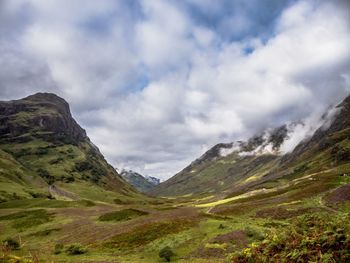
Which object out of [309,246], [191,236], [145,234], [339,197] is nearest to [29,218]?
[145,234]

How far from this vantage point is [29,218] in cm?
7894

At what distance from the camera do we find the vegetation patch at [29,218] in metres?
72.2

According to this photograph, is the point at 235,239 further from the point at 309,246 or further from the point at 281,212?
the point at 281,212

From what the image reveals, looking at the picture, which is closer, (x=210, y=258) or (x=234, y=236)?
(x=210, y=258)

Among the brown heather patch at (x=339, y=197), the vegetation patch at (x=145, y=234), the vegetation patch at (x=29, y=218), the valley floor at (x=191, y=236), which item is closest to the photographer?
the valley floor at (x=191, y=236)

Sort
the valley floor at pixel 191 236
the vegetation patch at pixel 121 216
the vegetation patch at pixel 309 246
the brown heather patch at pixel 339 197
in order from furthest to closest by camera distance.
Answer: the vegetation patch at pixel 121 216
the brown heather patch at pixel 339 197
the valley floor at pixel 191 236
the vegetation patch at pixel 309 246

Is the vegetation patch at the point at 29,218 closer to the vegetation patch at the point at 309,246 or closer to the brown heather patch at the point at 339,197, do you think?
the brown heather patch at the point at 339,197

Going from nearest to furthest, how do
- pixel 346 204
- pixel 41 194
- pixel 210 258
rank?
pixel 210 258, pixel 346 204, pixel 41 194

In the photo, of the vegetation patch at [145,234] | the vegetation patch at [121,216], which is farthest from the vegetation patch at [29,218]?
the vegetation patch at [145,234]

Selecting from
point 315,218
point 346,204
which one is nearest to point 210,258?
point 315,218

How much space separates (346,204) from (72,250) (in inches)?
1877

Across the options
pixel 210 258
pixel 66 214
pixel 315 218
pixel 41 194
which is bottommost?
pixel 210 258

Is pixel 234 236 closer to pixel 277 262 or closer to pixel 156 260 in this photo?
pixel 156 260

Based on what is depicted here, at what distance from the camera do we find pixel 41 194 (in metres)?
183
